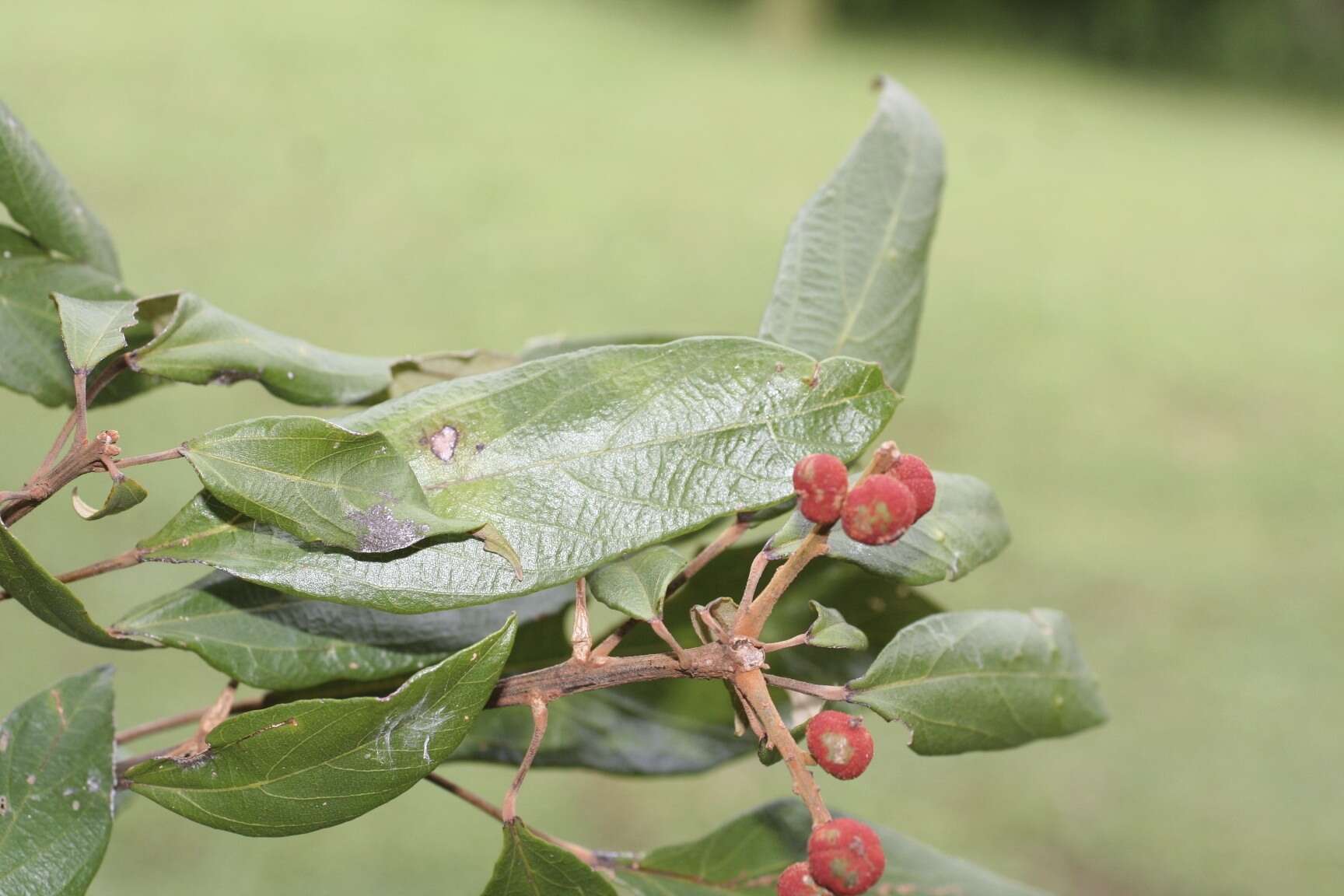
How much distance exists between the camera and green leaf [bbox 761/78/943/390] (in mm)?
516

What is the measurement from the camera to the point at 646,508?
1.26 ft

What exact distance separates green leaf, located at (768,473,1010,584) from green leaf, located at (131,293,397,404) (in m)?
0.18

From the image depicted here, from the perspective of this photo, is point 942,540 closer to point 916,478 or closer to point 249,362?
point 916,478

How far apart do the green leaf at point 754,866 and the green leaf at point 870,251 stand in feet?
0.60

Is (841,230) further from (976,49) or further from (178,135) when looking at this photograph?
(976,49)

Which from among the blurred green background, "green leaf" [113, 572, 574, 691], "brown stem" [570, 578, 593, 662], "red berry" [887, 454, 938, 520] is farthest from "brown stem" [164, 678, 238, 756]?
the blurred green background

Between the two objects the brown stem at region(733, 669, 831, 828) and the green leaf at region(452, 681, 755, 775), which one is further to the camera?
the green leaf at region(452, 681, 755, 775)

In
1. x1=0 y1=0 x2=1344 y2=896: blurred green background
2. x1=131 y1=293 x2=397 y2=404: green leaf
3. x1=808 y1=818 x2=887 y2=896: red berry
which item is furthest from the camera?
x1=0 y1=0 x2=1344 y2=896: blurred green background

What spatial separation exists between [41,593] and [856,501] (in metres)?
0.24

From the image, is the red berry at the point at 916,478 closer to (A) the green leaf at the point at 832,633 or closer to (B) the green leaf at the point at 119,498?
(A) the green leaf at the point at 832,633

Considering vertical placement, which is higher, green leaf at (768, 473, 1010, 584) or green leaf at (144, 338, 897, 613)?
green leaf at (144, 338, 897, 613)

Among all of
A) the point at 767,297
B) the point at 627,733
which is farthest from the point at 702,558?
the point at 767,297

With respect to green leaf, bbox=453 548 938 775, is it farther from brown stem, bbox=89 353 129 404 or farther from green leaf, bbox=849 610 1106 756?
brown stem, bbox=89 353 129 404

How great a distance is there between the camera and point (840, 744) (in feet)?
1.14
